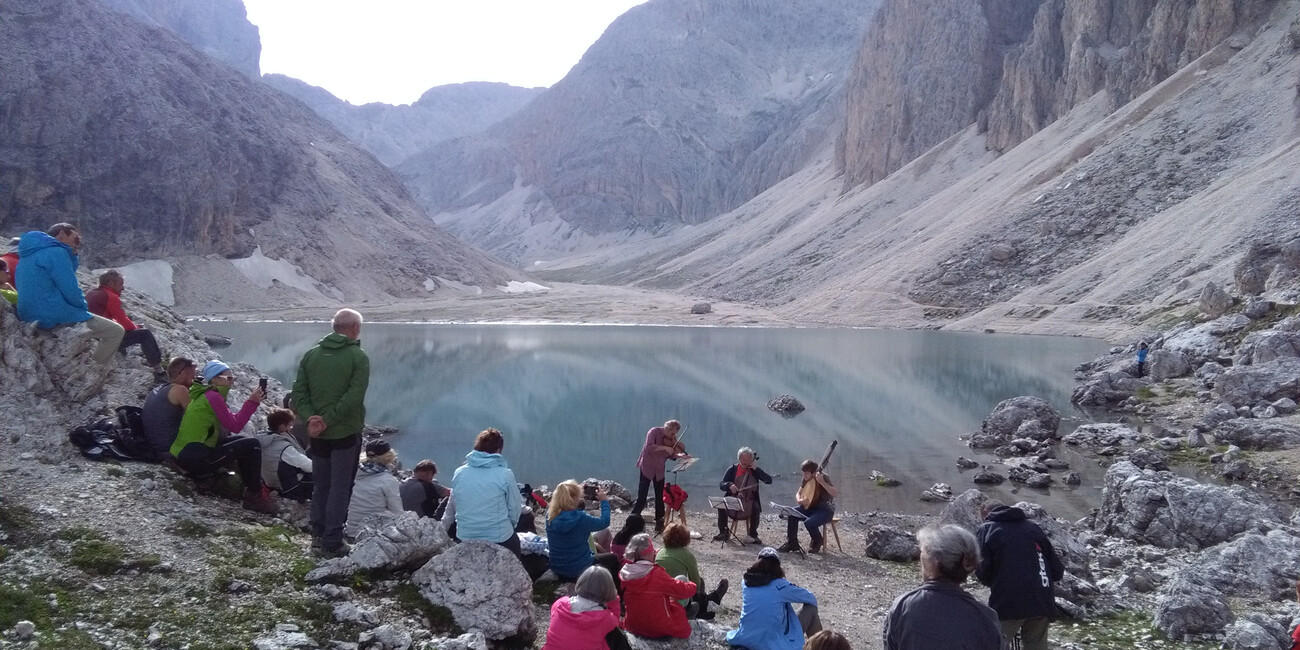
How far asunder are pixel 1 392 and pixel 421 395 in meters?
23.9

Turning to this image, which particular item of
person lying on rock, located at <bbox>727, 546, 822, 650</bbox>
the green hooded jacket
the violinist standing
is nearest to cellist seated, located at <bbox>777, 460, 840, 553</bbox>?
the violinist standing

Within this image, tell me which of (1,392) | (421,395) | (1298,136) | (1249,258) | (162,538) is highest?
(1298,136)

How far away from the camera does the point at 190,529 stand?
703 cm

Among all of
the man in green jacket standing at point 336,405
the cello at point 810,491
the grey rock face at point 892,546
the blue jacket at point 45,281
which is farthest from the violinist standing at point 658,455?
the blue jacket at point 45,281

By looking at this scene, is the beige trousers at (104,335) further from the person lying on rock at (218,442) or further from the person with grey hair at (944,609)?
the person with grey hair at (944,609)

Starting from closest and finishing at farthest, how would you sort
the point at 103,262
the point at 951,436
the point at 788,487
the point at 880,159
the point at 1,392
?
the point at 1,392, the point at 788,487, the point at 951,436, the point at 103,262, the point at 880,159

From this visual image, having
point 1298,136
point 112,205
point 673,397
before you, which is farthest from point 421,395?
point 112,205

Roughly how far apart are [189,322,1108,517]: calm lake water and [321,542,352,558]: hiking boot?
409 inches

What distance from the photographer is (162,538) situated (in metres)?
6.69

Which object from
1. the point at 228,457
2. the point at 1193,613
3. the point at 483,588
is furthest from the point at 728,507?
the point at 228,457

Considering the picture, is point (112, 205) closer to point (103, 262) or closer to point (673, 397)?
point (103, 262)

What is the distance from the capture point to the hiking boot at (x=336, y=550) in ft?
24.4

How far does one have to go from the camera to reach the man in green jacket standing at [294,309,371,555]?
756 centimetres

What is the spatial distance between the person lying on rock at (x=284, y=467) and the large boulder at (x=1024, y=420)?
20013mm
